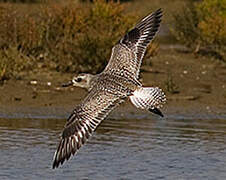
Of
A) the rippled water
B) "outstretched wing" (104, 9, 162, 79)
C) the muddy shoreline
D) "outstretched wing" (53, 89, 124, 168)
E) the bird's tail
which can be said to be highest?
"outstretched wing" (104, 9, 162, 79)

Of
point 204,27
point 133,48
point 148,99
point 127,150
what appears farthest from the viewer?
point 204,27

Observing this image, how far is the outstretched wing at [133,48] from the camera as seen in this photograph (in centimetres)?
884

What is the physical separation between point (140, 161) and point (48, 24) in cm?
622

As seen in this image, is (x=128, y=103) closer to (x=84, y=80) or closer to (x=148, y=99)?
(x=84, y=80)

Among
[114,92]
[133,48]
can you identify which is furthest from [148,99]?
[133,48]

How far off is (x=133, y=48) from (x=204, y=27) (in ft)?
25.6

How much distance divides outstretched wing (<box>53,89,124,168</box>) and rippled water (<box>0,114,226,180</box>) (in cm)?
80

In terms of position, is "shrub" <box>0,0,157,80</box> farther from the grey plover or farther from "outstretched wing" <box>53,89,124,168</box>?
"outstretched wing" <box>53,89,124,168</box>

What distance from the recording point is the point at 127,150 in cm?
976

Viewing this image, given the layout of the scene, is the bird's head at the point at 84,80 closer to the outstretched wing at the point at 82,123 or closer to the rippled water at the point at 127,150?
the outstretched wing at the point at 82,123

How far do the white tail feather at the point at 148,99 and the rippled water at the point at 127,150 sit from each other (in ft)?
2.95

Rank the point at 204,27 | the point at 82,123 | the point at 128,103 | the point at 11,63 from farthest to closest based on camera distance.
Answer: the point at 204,27
the point at 11,63
the point at 128,103
the point at 82,123

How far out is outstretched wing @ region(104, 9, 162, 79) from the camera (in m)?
8.84

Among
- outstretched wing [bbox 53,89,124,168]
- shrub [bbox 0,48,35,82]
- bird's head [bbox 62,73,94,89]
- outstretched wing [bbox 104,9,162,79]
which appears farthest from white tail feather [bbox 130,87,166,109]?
shrub [bbox 0,48,35,82]
